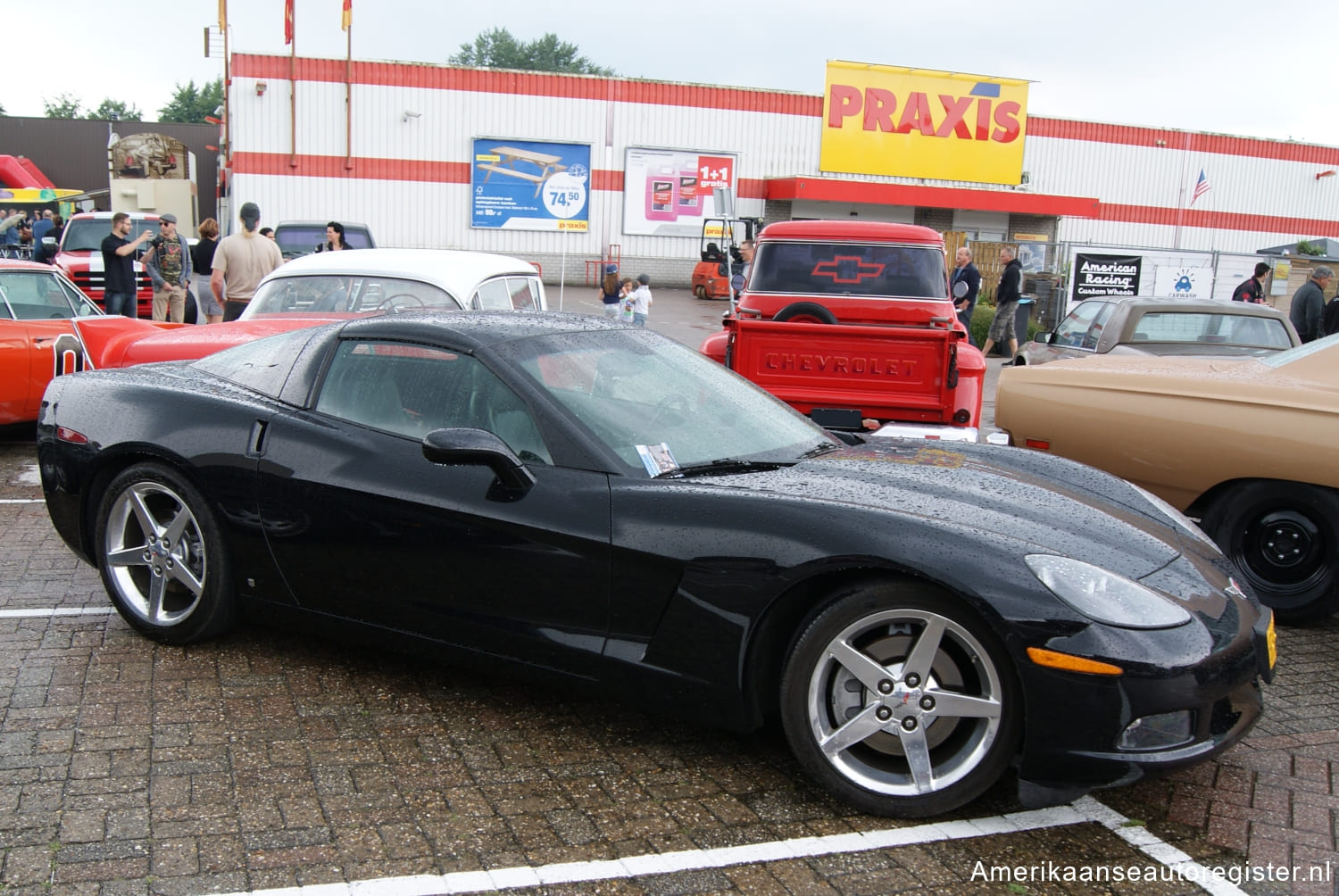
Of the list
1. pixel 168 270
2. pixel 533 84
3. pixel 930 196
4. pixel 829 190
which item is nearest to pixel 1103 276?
pixel 829 190

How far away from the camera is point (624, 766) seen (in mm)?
3443

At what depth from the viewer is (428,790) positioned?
324cm

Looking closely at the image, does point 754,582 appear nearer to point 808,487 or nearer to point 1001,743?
point 808,487

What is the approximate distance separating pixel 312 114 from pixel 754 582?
3057 cm

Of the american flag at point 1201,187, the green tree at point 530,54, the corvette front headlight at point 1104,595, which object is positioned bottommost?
the corvette front headlight at point 1104,595

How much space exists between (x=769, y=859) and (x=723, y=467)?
4.14 ft

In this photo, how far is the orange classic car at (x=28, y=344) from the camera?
26.0ft

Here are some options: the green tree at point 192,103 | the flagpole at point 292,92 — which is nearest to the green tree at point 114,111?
the green tree at point 192,103

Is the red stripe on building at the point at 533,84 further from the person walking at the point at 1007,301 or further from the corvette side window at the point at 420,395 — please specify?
the corvette side window at the point at 420,395

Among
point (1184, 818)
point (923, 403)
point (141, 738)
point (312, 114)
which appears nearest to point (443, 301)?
point (923, 403)

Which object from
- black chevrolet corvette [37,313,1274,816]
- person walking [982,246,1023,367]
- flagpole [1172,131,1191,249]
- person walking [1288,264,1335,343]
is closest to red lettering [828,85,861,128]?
flagpole [1172,131,1191,249]

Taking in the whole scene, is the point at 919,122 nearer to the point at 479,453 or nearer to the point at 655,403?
the point at 655,403

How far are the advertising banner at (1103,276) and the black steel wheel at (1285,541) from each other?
625 inches

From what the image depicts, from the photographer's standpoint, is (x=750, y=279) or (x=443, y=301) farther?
(x=750, y=279)
